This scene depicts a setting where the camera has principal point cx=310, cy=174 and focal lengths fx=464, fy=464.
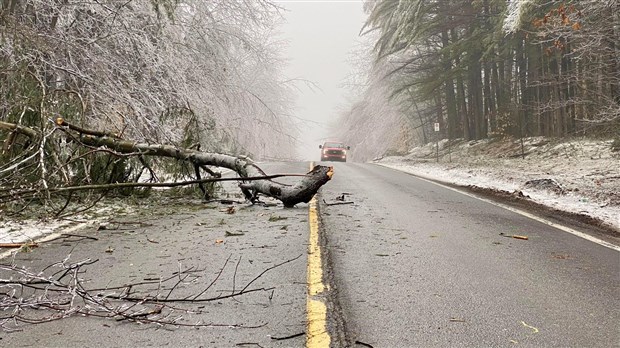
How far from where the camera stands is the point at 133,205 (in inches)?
305

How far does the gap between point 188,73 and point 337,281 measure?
918 centimetres

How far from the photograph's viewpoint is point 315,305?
3256mm

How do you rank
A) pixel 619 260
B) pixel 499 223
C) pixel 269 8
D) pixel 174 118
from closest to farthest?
pixel 619 260 → pixel 499 223 → pixel 174 118 → pixel 269 8

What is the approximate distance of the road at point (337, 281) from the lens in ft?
9.27

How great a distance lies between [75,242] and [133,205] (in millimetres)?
2586

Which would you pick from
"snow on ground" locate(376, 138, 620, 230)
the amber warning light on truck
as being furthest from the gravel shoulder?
the amber warning light on truck


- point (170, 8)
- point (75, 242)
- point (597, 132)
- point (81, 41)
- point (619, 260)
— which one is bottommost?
point (619, 260)

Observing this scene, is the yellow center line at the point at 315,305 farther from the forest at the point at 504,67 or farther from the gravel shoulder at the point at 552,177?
the forest at the point at 504,67

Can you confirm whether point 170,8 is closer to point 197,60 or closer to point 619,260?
point 197,60

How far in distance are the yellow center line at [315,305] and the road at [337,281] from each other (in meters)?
0.01

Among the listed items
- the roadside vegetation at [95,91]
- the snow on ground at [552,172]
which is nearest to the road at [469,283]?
the snow on ground at [552,172]

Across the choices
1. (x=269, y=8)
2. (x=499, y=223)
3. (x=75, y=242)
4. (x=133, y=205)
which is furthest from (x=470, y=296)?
(x=269, y=8)

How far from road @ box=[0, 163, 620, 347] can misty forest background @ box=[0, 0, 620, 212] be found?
145 cm

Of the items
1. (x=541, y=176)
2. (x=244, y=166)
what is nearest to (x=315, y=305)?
(x=244, y=166)
